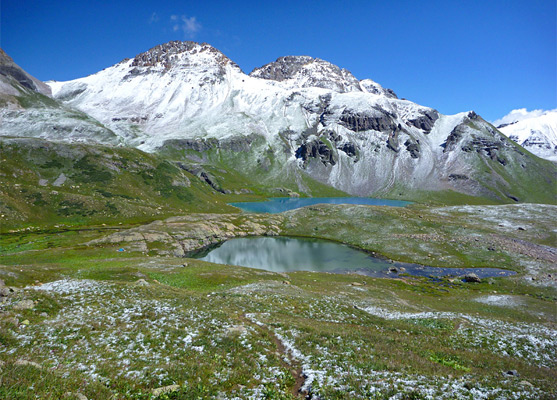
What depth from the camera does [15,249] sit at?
7925 cm

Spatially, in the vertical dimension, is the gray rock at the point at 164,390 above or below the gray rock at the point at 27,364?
below

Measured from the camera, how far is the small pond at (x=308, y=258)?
8156cm

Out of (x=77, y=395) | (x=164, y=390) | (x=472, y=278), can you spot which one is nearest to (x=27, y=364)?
(x=77, y=395)

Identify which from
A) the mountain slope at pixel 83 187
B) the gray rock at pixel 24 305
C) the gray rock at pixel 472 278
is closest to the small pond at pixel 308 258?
the gray rock at pixel 472 278

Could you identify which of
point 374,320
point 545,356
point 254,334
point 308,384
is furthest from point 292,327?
point 545,356

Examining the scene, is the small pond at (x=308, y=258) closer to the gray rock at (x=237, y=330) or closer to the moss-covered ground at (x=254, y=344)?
the moss-covered ground at (x=254, y=344)

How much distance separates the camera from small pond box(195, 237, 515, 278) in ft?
268

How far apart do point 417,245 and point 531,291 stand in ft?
124

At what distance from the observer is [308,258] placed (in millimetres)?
93938

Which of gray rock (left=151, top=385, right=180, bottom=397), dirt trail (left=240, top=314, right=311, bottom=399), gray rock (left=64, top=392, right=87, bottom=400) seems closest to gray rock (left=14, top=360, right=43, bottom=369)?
gray rock (left=64, top=392, right=87, bottom=400)

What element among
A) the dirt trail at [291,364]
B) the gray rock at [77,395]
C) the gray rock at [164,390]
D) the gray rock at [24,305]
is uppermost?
the gray rock at [77,395]

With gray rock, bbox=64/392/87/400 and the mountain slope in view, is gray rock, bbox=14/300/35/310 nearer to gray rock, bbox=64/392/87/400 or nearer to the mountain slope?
gray rock, bbox=64/392/87/400

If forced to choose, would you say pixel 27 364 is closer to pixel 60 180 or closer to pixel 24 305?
pixel 24 305

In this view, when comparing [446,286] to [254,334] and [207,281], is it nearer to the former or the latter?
[207,281]
